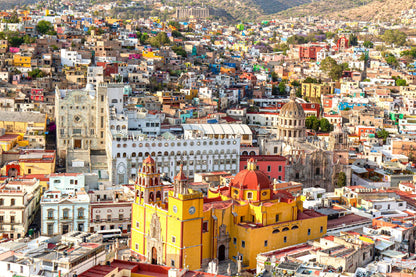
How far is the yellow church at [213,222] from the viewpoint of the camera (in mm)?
44719

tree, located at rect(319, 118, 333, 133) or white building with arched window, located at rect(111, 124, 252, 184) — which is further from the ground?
tree, located at rect(319, 118, 333, 133)

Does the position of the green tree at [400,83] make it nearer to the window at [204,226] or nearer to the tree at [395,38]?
the tree at [395,38]

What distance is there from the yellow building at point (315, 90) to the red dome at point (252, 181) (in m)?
61.5

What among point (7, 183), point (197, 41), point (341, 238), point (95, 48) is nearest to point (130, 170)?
point (7, 183)

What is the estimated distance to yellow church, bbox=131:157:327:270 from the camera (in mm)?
44719

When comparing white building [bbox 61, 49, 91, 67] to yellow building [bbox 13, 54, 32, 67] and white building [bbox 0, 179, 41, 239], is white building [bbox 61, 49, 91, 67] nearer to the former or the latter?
yellow building [bbox 13, 54, 32, 67]

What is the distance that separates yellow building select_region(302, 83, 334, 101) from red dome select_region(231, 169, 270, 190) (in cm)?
6148

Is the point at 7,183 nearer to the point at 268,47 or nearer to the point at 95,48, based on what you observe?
the point at 95,48

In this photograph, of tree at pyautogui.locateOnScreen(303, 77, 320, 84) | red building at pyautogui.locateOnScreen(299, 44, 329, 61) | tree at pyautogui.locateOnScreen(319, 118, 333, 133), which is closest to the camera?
tree at pyautogui.locateOnScreen(319, 118, 333, 133)

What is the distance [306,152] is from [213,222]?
943 inches

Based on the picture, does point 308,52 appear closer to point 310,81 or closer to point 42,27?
point 310,81

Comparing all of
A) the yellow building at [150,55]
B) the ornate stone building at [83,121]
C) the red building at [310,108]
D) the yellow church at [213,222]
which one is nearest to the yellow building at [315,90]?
the red building at [310,108]

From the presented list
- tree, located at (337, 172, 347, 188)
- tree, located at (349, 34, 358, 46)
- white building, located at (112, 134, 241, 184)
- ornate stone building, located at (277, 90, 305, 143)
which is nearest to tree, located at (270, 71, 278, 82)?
tree, located at (349, 34, 358, 46)

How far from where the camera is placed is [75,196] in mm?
52562
